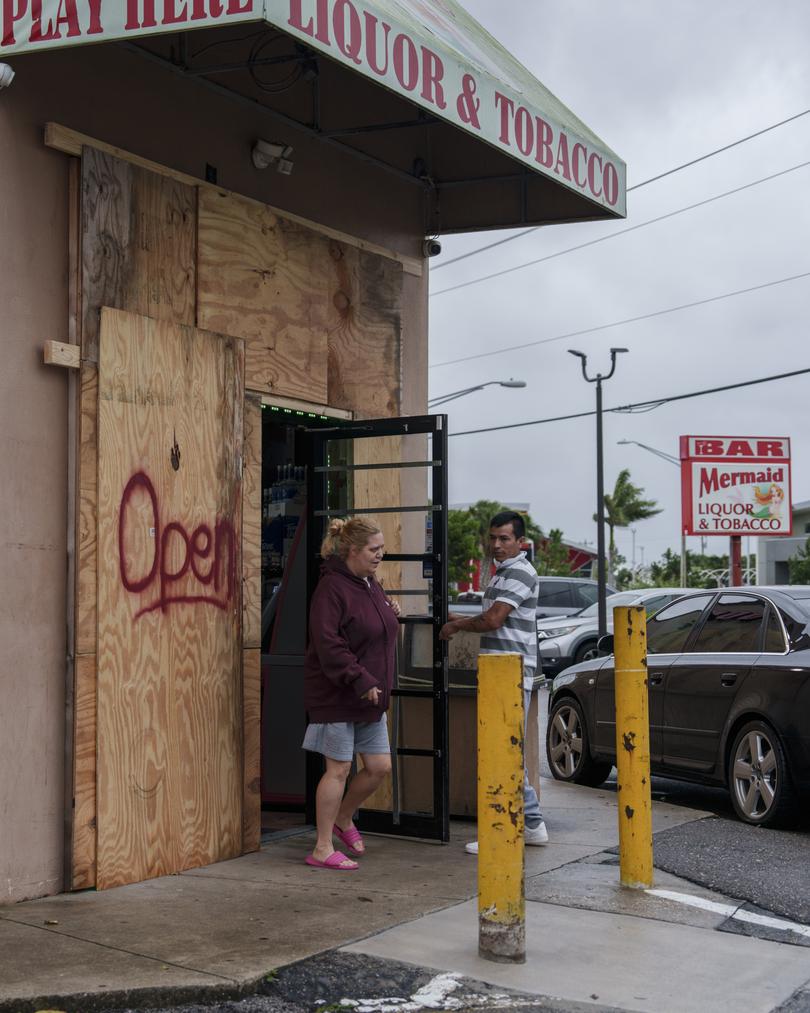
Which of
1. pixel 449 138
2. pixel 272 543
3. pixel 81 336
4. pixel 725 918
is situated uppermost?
pixel 449 138

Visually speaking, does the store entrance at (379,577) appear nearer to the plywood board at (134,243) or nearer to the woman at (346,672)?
the woman at (346,672)

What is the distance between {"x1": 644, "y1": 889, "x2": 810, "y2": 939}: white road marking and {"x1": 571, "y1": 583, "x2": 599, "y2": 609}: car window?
23251mm

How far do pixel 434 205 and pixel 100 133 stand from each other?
344 centimetres

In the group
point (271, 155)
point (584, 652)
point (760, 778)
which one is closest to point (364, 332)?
point (271, 155)

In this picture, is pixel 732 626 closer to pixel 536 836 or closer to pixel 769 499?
pixel 536 836

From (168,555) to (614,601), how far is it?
21103mm

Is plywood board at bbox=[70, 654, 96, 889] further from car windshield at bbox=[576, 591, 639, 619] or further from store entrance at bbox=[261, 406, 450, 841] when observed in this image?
car windshield at bbox=[576, 591, 639, 619]

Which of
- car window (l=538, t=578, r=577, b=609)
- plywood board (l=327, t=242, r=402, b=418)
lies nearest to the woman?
plywood board (l=327, t=242, r=402, b=418)

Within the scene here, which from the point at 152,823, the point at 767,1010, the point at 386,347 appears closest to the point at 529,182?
the point at 386,347

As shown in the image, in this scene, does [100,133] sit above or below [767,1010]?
above

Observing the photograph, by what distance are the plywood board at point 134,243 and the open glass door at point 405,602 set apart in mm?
1506

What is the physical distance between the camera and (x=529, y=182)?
9.86 meters

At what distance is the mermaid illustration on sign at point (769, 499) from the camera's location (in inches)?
1367

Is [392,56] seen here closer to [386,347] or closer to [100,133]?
[100,133]
